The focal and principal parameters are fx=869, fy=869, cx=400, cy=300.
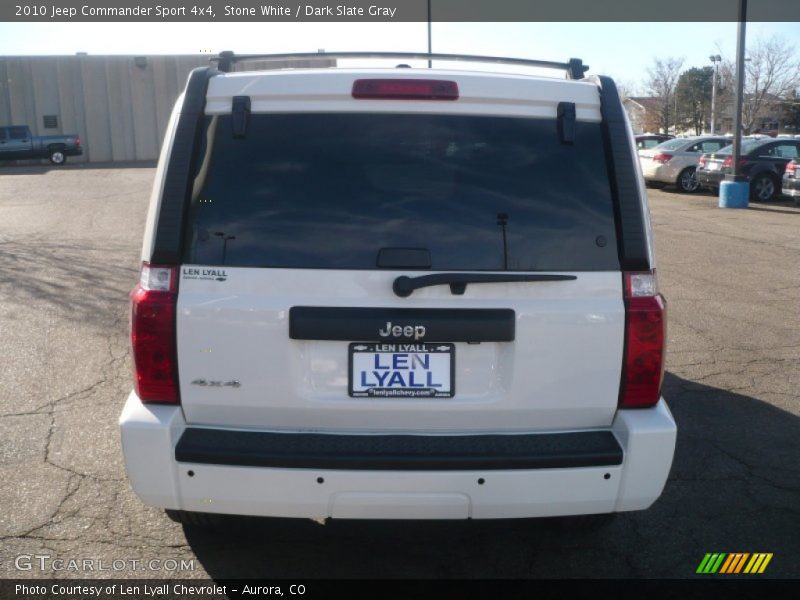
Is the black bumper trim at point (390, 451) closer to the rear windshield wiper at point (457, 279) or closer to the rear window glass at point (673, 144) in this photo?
the rear windshield wiper at point (457, 279)

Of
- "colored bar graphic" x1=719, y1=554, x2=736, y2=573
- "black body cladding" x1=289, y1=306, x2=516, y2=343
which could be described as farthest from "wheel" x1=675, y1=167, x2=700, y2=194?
"black body cladding" x1=289, y1=306, x2=516, y2=343

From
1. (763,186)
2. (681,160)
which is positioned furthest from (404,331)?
(681,160)

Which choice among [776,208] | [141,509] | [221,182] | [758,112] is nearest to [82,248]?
[141,509]

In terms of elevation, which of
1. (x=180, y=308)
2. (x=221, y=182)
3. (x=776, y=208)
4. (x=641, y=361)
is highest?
→ (x=221, y=182)

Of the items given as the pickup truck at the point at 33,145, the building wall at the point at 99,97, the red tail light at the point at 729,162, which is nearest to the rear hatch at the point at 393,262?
the red tail light at the point at 729,162

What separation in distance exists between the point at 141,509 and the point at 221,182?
1.93m

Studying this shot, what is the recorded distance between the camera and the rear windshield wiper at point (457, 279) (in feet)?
10.5

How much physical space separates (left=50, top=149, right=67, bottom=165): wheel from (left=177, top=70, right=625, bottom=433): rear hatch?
1489 inches

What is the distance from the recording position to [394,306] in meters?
3.25

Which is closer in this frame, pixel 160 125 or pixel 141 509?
pixel 141 509

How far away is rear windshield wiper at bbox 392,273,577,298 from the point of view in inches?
126

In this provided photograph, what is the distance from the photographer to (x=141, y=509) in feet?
14.3

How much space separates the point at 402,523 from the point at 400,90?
83.3 inches

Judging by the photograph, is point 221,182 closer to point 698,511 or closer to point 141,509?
point 141,509
